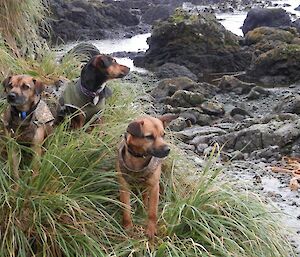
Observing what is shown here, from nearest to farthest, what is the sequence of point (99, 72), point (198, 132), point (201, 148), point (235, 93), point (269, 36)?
point (99, 72)
point (201, 148)
point (198, 132)
point (235, 93)
point (269, 36)

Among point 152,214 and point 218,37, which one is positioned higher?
point 152,214

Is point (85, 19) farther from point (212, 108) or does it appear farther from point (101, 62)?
point (101, 62)

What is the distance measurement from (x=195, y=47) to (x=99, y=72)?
16381 mm

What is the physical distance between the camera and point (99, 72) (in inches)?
191

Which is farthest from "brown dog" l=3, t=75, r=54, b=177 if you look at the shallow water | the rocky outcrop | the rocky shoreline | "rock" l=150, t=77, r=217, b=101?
the rocky outcrop

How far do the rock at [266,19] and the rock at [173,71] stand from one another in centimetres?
976

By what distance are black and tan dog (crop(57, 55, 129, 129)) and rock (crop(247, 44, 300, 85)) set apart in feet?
43.9

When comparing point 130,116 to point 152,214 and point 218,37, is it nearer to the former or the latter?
point 152,214

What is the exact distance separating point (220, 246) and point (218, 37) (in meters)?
18.3

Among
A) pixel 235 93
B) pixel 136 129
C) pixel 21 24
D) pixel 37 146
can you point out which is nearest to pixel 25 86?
pixel 37 146

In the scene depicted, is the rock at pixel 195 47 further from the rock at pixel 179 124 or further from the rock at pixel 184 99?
the rock at pixel 179 124

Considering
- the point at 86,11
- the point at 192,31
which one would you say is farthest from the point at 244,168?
the point at 86,11

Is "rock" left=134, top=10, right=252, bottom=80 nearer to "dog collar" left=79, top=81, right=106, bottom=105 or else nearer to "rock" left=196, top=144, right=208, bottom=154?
"rock" left=196, top=144, right=208, bottom=154

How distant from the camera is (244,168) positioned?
25.6 ft
